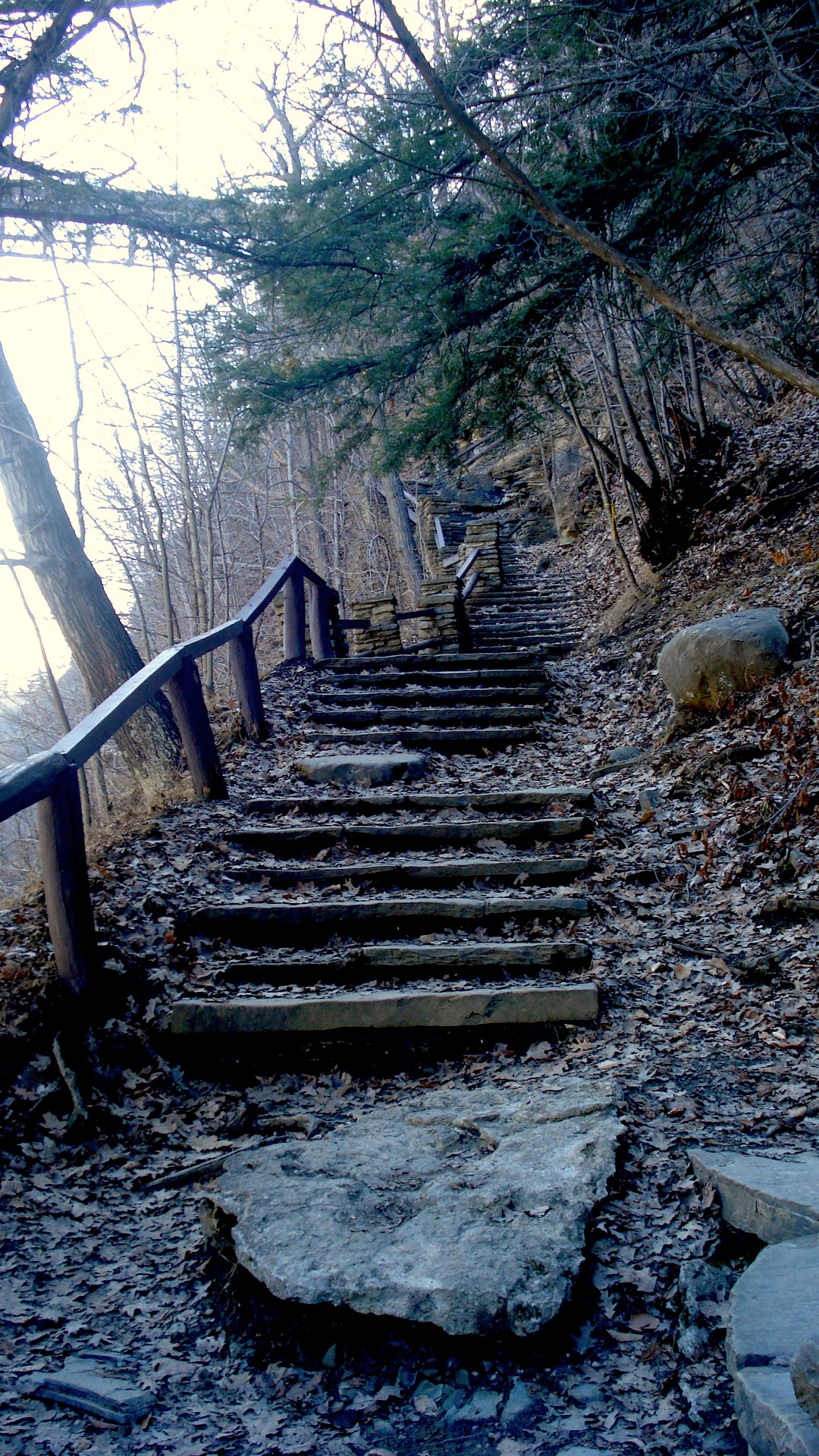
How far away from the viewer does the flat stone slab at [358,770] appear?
601 centimetres

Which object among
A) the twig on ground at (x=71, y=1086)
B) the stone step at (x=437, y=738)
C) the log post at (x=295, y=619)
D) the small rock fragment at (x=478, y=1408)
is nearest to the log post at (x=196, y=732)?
the stone step at (x=437, y=738)

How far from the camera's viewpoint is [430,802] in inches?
216

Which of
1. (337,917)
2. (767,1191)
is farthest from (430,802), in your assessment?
(767,1191)

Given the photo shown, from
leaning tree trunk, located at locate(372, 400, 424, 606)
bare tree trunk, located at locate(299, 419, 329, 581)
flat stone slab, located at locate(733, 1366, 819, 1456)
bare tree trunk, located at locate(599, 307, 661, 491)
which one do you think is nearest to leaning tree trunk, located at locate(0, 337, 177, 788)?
flat stone slab, located at locate(733, 1366, 819, 1456)

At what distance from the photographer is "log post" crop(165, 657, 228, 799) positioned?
5176 millimetres

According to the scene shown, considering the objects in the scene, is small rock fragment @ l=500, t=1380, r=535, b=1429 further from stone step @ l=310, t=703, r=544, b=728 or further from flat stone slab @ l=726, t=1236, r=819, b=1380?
stone step @ l=310, t=703, r=544, b=728

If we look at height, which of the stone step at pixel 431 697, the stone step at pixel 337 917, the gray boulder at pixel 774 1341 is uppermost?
the stone step at pixel 431 697

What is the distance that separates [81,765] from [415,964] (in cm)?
169

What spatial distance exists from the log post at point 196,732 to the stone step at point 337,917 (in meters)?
1.43

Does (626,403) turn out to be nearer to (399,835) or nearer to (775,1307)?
(399,835)

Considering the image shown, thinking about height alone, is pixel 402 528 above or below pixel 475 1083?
above

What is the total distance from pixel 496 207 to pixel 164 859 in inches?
226

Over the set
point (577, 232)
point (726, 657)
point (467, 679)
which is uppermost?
point (577, 232)

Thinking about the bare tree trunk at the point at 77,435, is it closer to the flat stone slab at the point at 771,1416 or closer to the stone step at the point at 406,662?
the stone step at the point at 406,662
